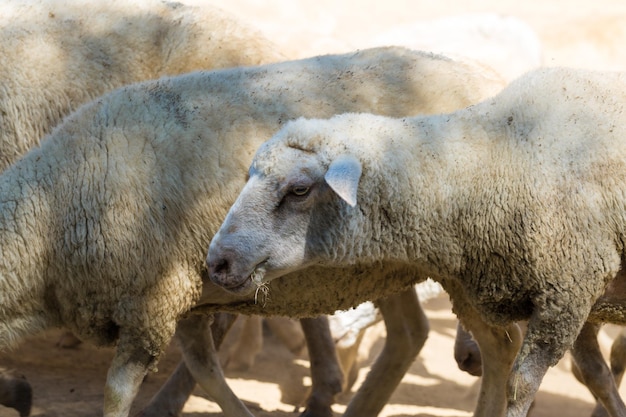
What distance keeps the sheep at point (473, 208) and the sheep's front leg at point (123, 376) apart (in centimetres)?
72

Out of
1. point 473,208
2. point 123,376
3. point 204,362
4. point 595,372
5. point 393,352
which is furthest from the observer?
point 393,352

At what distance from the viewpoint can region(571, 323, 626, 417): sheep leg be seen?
5.50 meters

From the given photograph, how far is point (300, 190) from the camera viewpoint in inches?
154

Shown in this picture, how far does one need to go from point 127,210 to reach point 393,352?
6.73ft

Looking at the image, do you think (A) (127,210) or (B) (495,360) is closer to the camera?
(A) (127,210)

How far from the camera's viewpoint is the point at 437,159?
13.5 ft

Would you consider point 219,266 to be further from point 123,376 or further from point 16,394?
point 16,394

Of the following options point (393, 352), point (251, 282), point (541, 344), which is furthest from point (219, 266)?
point (393, 352)

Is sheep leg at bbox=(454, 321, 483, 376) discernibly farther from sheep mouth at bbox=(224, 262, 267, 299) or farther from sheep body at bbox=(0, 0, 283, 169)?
sheep mouth at bbox=(224, 262, 267, 299)

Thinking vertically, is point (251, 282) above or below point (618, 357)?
above

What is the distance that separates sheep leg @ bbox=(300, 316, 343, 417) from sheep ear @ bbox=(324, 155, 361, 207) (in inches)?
103

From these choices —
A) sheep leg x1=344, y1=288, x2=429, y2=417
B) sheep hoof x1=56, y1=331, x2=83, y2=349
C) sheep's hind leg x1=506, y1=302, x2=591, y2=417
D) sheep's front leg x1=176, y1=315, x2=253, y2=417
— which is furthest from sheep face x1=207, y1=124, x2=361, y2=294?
sheep hoof x1=56, y1=331, x2=83, y2=349

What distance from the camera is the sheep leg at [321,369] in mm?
6219

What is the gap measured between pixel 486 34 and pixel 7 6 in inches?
207
